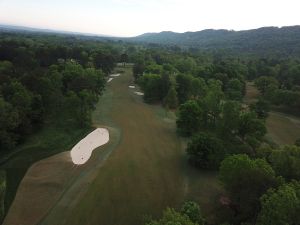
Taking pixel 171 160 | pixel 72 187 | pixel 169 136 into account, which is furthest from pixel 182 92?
pixel 72 187

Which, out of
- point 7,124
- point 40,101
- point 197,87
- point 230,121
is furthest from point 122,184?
point 197,87

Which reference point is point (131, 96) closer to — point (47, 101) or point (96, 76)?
point (96, 76)

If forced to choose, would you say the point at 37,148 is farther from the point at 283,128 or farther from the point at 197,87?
the point at 283,128

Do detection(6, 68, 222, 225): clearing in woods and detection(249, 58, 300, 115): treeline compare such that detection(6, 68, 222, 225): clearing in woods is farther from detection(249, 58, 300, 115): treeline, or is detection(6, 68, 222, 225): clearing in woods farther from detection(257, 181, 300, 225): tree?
detection(249, 58, 300, 115): treeline

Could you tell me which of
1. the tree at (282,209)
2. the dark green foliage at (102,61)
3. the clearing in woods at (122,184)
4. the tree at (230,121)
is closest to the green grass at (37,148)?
the clearing in woods at (122,184)

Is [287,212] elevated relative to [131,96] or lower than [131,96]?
elevated

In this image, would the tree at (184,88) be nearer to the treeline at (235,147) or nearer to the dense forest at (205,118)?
the treeline at (235,147)
